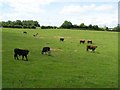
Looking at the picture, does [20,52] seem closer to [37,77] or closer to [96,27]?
[37,77]

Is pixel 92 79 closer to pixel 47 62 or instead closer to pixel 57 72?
pixel 57 72

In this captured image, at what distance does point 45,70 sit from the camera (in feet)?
70.3

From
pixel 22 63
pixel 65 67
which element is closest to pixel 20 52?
pixel 22 63

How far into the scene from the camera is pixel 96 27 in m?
140

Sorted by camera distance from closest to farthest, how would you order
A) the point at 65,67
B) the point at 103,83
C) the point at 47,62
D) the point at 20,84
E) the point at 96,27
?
1. the point at 20,84
2. the point at 103,83
3. the point at 65,67
4. the point at 47,62
5. the point at 96,27

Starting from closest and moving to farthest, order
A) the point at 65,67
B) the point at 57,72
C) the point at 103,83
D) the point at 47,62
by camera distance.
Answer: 1. the point at 103,83
2. the point at 57,72
3. the point at 65,67
4. the point at 47,62

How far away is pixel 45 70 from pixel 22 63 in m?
3.11

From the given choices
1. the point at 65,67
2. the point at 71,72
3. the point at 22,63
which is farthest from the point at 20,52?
the point at 71,72

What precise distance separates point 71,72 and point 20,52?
6782 mm

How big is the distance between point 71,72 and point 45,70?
1.90m

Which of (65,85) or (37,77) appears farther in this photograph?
(37,77)

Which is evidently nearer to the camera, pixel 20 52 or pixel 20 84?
pixel 20 84

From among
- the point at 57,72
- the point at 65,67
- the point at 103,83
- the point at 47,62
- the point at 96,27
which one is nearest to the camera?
the point at 103,83

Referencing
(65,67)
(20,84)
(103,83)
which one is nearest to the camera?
(20,84)
